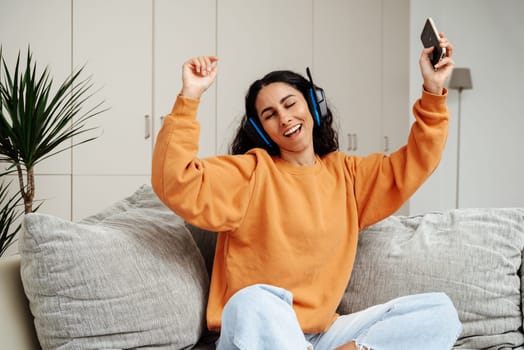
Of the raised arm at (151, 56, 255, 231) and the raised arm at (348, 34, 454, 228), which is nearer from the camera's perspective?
the raised arm at (151, 56, 255, 231)

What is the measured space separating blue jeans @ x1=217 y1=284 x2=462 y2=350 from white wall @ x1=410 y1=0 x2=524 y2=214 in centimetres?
337

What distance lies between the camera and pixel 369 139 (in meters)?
4.18

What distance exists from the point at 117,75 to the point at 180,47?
440mm

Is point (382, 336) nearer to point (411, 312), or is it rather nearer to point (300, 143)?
point (411, 312)

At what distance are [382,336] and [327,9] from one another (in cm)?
308

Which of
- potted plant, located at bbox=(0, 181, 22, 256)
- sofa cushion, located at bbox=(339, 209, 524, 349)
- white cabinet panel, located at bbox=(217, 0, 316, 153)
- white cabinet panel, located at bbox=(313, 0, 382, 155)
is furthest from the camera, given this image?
white cabinet panel, located at bbox=(313, 0, 382, 155)

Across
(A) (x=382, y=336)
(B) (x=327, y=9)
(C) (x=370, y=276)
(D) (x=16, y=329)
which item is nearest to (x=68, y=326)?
(D) (x=16, y=329)

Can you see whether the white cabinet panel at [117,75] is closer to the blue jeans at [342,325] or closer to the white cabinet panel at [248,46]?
the white cabinet panel at [248,46]

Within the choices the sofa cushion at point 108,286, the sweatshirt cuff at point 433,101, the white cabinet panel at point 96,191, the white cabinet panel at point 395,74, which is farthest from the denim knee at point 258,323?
the white cabinet panel at point 395,74

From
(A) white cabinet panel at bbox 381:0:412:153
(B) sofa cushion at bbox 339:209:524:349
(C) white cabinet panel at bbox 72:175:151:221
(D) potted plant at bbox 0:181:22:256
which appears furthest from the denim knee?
(A) white cabinet panel at bbox 381:0:412:153

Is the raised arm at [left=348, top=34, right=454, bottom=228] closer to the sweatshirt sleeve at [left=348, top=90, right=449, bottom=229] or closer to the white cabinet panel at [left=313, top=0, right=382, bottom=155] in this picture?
the sweatshirt sleeve at [left=348, top=90, right=449, bottom=229]

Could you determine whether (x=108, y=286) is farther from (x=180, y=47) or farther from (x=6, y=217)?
(x=180, y=47)

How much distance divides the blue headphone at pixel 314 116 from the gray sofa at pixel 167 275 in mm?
328

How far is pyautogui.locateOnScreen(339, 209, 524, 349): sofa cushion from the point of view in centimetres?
147
